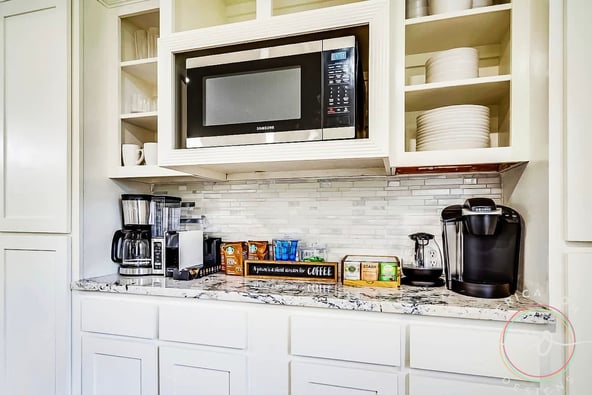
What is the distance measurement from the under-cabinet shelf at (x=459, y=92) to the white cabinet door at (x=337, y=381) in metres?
1.10

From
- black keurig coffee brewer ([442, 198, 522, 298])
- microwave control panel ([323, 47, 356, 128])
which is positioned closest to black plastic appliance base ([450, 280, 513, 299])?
black keurig coffee brewer ([442, 198, 522, 298])

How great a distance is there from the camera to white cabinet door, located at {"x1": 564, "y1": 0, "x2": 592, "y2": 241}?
3.41 feet

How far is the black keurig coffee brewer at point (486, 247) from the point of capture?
1240 millimetres

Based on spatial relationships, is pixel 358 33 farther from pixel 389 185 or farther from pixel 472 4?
pixel 389 185

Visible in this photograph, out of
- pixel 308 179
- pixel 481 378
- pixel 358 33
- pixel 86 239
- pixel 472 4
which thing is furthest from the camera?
pixel 308 179

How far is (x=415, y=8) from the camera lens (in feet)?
4.64

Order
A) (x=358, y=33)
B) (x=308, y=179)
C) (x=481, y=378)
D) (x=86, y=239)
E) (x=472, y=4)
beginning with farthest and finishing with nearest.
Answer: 1. (x=308, y=179)
2. (x=86, y=239)
3. (x=472, y=4)
4. (x=358, y=33)
5. (x=481, y=378)

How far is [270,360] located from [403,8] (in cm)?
149

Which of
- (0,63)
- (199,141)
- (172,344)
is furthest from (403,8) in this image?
(0,63)

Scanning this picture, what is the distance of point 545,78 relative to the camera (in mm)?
1133

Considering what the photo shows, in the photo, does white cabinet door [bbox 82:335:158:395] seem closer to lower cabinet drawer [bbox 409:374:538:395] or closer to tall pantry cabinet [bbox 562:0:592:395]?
lower cabinet drawer [bbox 409:374:538:395]

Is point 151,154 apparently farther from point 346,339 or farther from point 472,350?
point 472,350

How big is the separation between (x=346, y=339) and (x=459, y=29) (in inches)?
52.3

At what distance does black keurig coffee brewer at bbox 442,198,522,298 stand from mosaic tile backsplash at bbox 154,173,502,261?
0.31m
